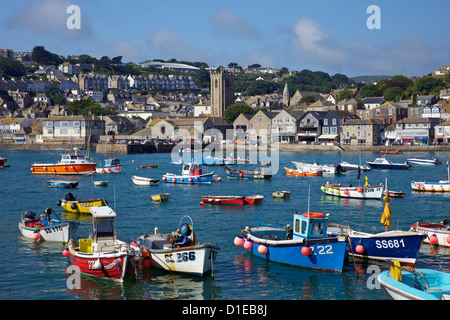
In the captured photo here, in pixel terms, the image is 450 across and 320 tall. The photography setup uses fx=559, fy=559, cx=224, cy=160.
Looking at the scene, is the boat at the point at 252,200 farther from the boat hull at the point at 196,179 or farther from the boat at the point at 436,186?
the boat at the point at 436,186

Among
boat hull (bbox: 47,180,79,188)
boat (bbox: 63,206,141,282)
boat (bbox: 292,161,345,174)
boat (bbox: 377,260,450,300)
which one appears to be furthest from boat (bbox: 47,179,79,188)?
boat (bbox: 377,260,450,300)

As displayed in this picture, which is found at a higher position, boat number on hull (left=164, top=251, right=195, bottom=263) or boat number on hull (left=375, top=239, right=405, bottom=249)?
boat number on hull (left=375, top=239, right=405, bottom=249)

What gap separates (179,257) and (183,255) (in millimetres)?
166

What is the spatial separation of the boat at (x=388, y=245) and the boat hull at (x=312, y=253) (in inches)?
40.3

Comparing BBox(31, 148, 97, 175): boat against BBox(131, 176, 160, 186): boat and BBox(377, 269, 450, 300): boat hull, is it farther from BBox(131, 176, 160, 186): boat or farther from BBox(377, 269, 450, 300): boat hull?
BBox(377, 269, 450, 300): boat hull

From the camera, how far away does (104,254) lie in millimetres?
19078

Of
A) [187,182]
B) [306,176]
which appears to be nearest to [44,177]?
[187,182]

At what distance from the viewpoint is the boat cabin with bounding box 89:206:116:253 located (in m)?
19.9

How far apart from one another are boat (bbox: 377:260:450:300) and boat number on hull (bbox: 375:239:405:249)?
13.7ft

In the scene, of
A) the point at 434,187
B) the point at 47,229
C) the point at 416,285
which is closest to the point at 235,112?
the point at 434,187

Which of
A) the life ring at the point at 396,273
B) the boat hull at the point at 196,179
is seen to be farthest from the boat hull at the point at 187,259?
the boat hull at the point at 196,179

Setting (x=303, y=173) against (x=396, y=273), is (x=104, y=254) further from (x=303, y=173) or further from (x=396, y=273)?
(x=303, y=173)

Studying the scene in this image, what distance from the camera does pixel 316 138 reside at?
111875mm

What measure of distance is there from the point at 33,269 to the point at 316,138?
94326 millimetres
